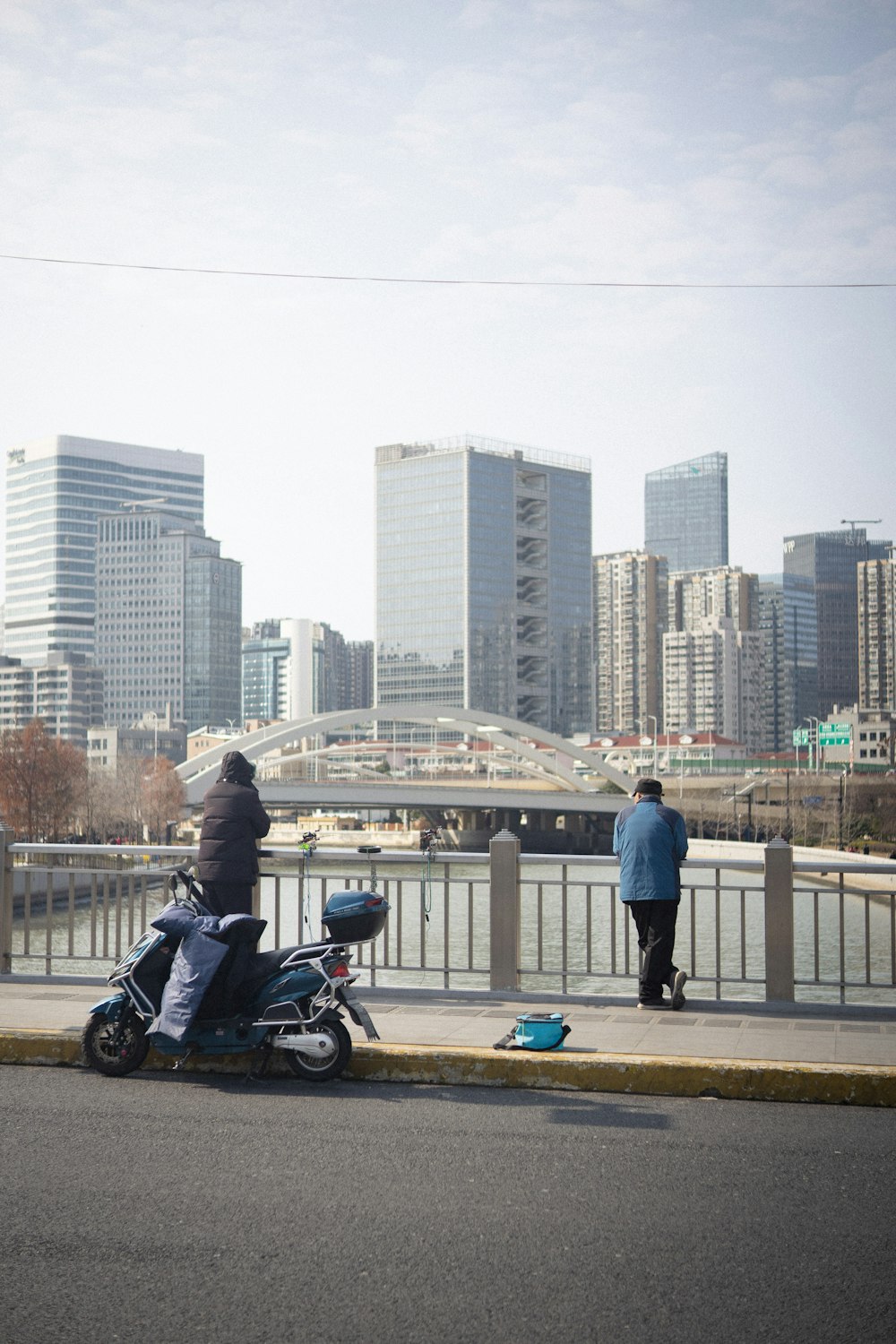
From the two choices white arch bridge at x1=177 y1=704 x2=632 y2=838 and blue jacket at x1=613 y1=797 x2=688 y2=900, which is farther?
white arch bridge at x1=177 y1=704 x2=632 y2=838

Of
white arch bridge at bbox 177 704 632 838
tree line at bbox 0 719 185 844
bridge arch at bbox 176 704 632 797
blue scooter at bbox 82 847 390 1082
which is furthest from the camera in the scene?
bridge arch at bbox 176 704 632 797

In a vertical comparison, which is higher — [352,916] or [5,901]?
[352,916]

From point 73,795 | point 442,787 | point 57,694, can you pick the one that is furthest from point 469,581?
point 73,795

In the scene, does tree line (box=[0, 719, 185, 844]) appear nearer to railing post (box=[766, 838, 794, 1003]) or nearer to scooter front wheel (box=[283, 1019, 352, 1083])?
railing post (box=[766, 838, 794, 1003])

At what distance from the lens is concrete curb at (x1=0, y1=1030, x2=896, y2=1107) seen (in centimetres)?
730

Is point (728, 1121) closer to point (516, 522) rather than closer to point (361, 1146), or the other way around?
point (361, 1146)

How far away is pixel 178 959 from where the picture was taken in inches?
302

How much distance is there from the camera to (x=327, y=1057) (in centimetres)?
770

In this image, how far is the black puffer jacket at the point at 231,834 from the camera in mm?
9617

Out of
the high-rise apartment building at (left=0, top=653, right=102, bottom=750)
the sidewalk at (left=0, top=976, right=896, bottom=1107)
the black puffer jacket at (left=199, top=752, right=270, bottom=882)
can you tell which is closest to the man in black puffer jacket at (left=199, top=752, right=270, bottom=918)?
the black puffer jacket at (left=199, top=752, right=270, bottom=882)

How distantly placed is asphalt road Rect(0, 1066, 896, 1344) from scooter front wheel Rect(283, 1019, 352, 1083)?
0.22m

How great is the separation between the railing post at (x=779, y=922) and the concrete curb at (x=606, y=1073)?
7.36 ft

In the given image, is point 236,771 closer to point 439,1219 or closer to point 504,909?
point 504,909

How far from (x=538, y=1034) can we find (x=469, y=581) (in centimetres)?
16696
